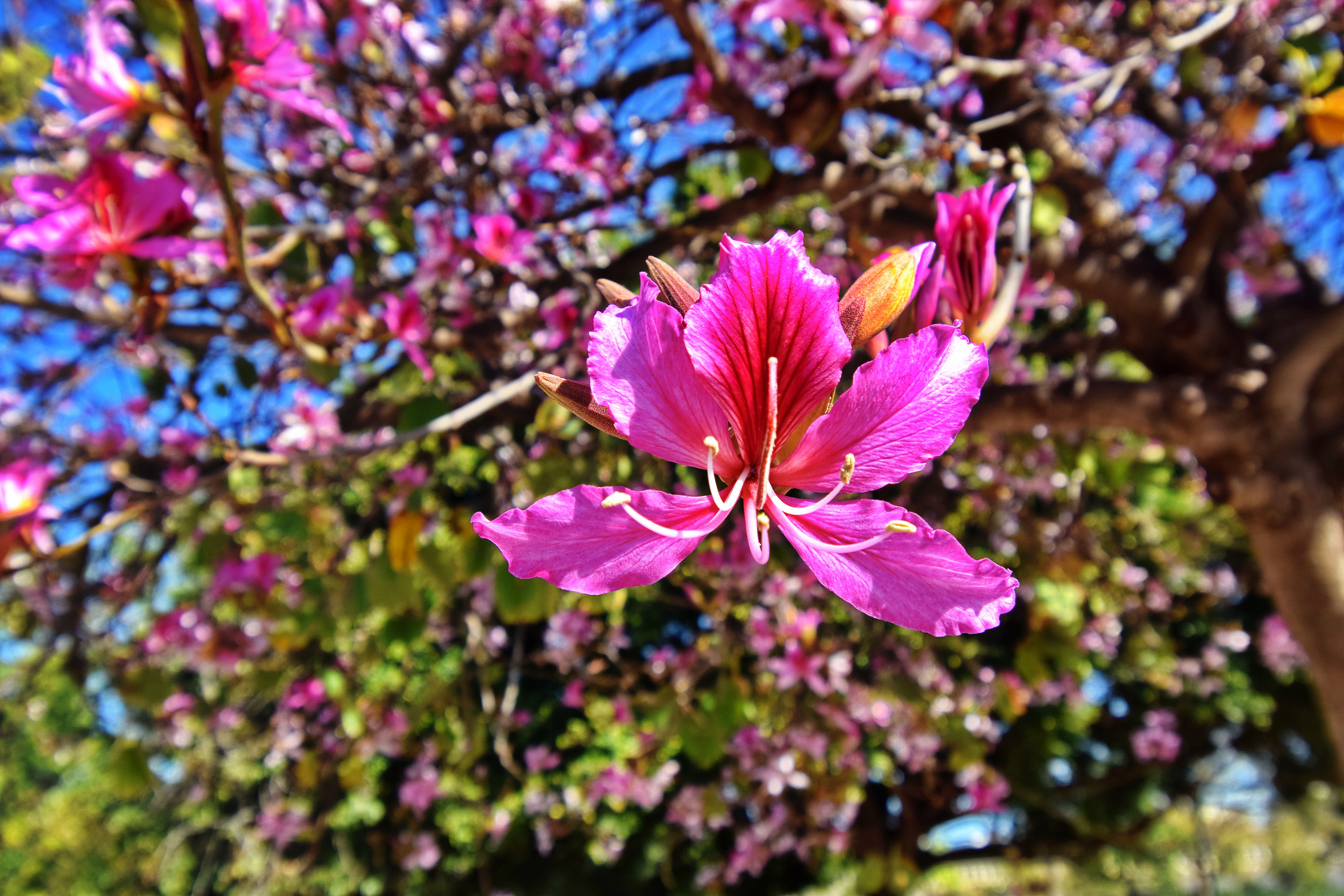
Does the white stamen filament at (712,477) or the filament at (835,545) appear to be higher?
the white stamen filament at (712,477)

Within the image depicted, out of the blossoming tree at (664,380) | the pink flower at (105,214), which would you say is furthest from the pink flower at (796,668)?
the pink flower at (105,214)

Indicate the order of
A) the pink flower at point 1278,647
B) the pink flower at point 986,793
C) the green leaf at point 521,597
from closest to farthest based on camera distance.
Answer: the green leaf at point 521,597
the pink flower at point 1278,647
the pink flower at point 986,793

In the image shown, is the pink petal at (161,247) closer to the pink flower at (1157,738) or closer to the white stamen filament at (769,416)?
the white stamen filament at (769,416)

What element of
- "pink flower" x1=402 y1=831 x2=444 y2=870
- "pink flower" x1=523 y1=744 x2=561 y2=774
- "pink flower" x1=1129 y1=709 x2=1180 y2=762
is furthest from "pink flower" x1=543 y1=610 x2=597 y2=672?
"pink flower" x1=1129 y1=709 x2=1180 y2=762

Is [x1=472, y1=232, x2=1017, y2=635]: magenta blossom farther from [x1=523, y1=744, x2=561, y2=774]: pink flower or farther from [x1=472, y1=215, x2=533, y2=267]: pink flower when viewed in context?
[x1=523, y1=744, x2=561, y2=774]: pink flower

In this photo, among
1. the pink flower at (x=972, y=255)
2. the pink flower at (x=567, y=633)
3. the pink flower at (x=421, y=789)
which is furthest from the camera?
the pink flower at (x=421, y=789)

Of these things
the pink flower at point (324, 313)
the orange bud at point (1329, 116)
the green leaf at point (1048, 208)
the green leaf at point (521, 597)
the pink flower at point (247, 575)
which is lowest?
the pink flower at point (247, 575)

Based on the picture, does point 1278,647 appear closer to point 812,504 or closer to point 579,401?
point 812,504

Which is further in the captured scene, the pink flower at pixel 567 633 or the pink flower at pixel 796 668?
the pink flower at pixel 567 633
